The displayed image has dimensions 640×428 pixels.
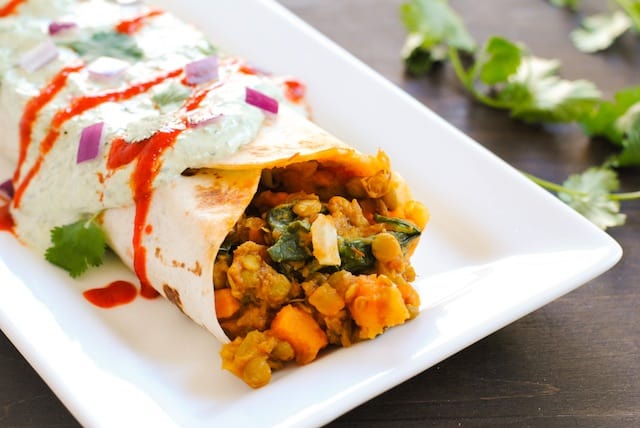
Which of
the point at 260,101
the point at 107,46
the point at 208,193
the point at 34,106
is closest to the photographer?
the point at 208,193

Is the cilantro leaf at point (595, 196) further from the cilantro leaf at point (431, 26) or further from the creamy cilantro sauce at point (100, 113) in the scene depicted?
the creamy cilantro sauce at point (100, 113)

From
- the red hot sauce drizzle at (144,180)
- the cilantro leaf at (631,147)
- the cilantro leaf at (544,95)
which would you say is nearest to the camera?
the red hot sauce drizzle at (144,180)

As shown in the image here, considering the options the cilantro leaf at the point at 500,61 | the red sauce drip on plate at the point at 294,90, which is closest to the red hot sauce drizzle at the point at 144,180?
the red sauce drip on plate at the point at 294,90

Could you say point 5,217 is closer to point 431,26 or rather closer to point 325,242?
point 325,242

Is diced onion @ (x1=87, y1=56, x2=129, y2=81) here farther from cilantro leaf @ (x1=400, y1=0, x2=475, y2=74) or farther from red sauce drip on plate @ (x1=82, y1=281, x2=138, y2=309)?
cilantro leaf @ (x1=400, y1=0, x2=475, y2=74)

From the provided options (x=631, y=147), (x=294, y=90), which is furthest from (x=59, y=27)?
(x=631, y=147)

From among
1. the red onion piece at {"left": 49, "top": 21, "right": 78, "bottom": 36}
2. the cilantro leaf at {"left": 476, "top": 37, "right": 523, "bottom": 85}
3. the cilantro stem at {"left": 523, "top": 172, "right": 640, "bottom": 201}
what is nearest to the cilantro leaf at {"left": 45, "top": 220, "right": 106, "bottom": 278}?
the red onion piece at {"left": 49, "top": 21, "right": 78, "bottom": 36}

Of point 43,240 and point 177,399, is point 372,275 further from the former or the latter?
point 43,240
